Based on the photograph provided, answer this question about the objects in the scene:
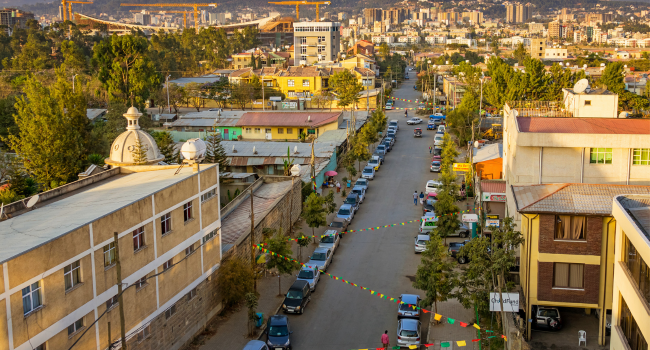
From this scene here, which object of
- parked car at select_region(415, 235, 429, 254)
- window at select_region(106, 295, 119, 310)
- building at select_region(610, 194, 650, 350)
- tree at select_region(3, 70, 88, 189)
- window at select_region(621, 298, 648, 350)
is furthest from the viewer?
tree at select_region(3, 70, 88, 189)

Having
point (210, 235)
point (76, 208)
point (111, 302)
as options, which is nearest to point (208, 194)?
point (210, 235)

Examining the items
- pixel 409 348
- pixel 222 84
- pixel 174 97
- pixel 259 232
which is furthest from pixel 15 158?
pixel 222 84

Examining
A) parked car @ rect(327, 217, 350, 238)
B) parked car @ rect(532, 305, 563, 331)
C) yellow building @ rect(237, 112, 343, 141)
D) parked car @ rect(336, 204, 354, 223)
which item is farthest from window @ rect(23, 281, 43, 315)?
yellow building @ rect(237, 112, 343, 141)

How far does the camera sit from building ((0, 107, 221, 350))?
1391 cm

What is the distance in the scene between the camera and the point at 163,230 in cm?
1914

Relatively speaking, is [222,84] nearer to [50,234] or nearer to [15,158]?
[15,158]

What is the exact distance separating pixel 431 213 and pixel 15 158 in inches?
973

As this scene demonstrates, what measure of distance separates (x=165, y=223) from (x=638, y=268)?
12868 mm

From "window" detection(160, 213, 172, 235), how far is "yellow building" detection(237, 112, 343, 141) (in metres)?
37.1

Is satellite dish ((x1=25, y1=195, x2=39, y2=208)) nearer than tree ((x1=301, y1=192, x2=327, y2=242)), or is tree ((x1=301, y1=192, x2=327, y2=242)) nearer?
satellite dish ((x1=25, y1=195, x2=39, y2=208))

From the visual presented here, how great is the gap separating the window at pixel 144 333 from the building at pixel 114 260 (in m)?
0.03

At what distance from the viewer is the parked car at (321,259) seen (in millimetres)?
26648

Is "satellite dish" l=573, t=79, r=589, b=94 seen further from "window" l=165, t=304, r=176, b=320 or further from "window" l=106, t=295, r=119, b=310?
"window" l=106, t=295, r=119, b=310

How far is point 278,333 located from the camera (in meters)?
20.0
